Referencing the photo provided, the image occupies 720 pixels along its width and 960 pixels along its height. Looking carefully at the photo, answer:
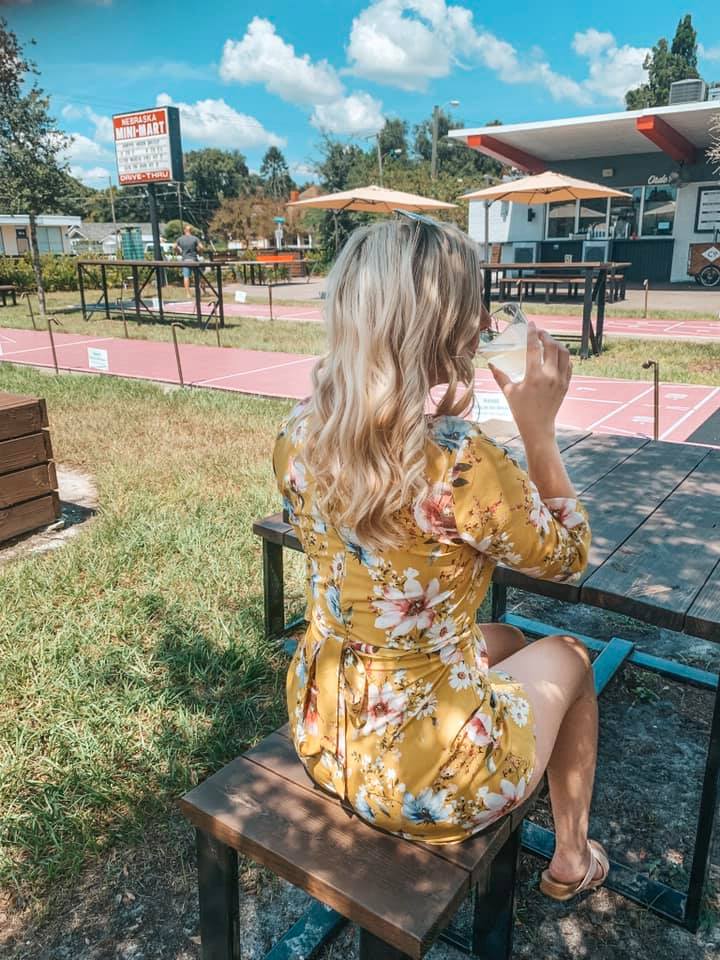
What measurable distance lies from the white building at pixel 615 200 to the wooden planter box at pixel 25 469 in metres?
19.1

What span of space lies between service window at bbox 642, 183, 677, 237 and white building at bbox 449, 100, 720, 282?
29mm

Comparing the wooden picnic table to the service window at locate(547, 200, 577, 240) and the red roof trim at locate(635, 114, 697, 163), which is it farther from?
the service window at locate(547, 200, 577, 240)

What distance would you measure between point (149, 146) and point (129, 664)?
59.2ft

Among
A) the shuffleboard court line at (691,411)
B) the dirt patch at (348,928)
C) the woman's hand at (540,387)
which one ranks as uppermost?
the woman's hand at (540,387)

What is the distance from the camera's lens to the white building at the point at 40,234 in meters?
44.2

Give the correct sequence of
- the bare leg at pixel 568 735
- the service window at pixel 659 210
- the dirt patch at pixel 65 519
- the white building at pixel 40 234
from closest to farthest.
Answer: the bare leg at pixel 568 735 → the dirt patch at pixel 65 519 → the service window at pixel 659 210 → the white building at pixel 40 234

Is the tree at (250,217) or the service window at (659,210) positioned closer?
the service window at (659,210)

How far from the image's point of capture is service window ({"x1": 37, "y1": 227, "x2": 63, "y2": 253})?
51.0 meters

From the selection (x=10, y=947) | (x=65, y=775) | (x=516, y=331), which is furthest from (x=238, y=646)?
(x=516, y=331)

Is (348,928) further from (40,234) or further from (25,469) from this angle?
(40,234)

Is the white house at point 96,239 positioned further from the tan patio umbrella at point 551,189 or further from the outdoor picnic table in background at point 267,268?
the tan patio umbrella at point 551,189

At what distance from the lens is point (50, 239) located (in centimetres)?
5147

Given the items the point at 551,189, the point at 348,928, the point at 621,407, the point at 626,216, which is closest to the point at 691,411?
the point at 621,407

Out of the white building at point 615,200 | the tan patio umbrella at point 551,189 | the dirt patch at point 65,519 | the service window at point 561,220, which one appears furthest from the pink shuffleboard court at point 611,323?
the service window at point 561,220
